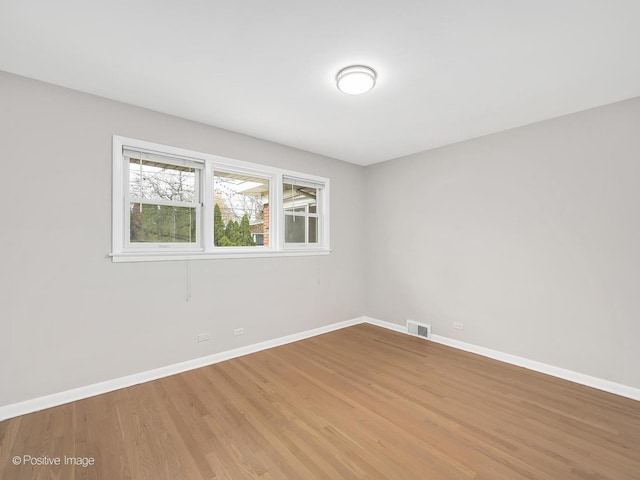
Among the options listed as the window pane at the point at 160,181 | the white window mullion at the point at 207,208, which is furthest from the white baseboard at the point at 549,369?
the window pane at the point at 160,181

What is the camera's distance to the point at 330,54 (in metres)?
1.98

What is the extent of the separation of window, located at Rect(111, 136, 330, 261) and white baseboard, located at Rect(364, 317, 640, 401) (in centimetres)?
218

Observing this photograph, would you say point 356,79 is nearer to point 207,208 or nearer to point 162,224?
point 207,208

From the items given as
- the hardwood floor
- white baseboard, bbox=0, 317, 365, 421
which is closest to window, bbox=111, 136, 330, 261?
white baseboard, bbox=0, 317, 365, 421

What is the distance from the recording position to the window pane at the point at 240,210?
11.1ft

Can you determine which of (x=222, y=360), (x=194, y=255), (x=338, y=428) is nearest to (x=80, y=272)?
(x=194, y=255)

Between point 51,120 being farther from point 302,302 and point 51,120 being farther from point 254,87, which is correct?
point 302,302

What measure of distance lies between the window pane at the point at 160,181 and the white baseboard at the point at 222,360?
1719 millimetres

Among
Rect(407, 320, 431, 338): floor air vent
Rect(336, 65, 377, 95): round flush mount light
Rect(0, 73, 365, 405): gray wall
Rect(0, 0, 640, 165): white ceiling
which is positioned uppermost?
Rect(0, 0, 640, 165): white ceiling

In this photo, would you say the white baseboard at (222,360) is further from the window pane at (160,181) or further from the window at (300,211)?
the window pane at (160,181)

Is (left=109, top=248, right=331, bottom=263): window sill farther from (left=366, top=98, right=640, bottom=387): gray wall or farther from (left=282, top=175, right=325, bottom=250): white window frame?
(left=366, top=98, right=640, bottom=387): gray wall

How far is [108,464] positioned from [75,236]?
1.74m

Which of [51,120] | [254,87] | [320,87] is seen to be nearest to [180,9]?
[254,87]

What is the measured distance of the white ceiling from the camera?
5.32 ft
